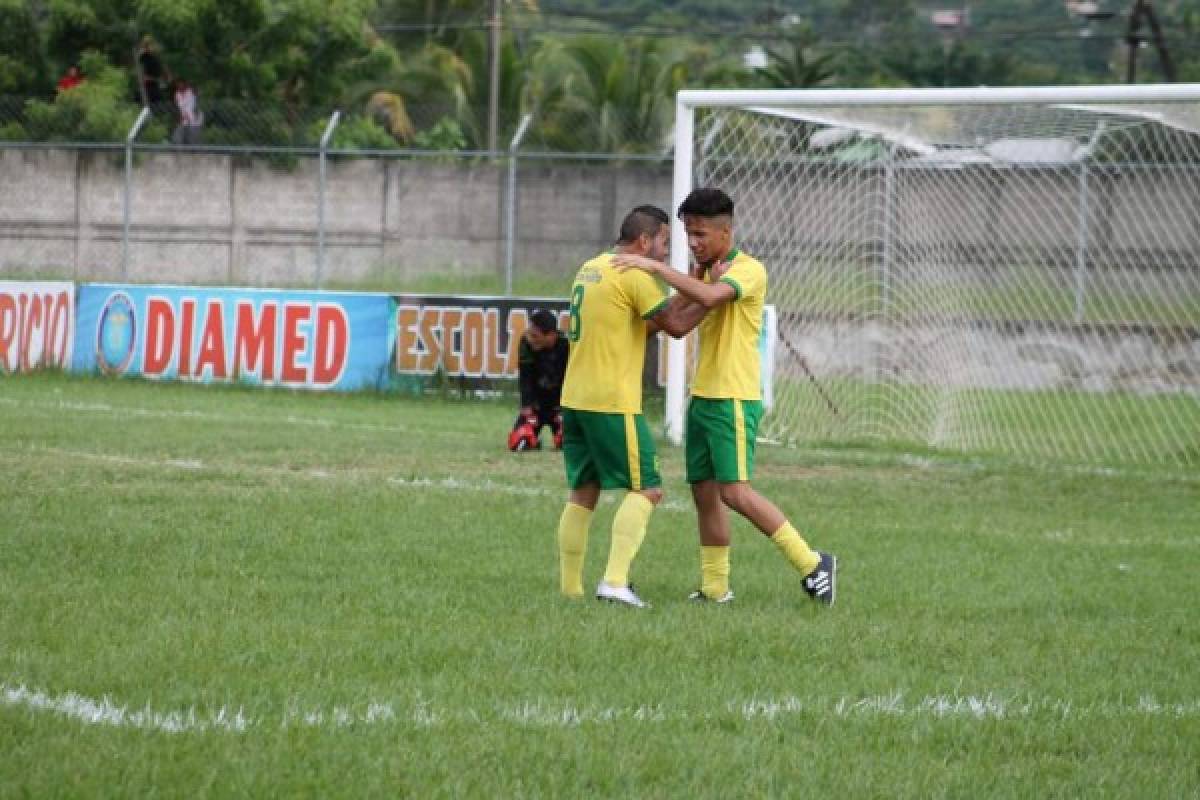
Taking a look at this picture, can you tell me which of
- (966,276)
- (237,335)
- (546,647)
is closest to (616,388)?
(546,647)

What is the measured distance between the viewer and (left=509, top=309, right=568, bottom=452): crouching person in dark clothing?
15.5 m

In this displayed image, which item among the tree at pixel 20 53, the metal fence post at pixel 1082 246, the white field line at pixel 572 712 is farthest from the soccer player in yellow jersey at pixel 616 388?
the tree at pixel 20 53

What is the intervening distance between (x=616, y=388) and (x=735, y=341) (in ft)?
1.82

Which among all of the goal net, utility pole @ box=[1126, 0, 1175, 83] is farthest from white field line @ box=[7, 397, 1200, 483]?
utility pole @ box=[1126, 0, 1175, 83]

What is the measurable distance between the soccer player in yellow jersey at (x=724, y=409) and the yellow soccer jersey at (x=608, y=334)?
0.11 metres

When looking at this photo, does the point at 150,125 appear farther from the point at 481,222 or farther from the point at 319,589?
the point at 319,589

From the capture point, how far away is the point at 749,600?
8.72 meters

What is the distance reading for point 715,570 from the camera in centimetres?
862

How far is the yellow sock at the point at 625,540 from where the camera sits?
8.41 metres

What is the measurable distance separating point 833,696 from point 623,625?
1.30m

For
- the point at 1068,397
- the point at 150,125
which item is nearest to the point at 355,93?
the point at 150,125

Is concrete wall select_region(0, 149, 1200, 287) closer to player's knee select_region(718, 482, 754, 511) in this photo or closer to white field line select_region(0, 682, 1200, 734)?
player's knee select_region(718, 482, 754, 511)

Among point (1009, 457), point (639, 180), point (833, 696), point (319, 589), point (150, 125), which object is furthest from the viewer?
point (150, 125)

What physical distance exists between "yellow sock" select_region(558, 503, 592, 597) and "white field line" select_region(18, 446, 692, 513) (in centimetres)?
349
